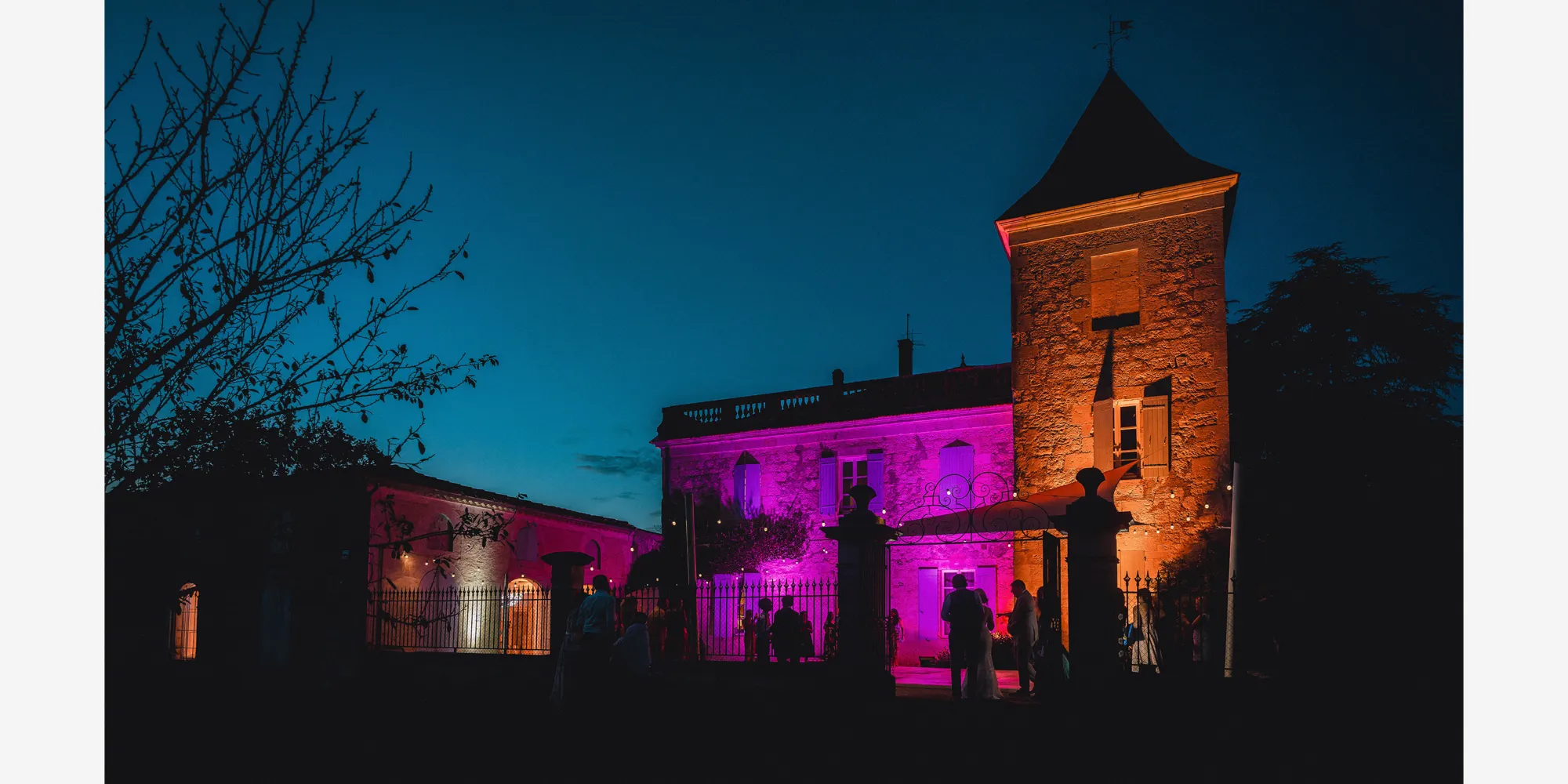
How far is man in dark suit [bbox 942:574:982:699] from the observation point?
1129cm

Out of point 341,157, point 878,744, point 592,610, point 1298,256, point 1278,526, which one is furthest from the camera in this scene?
point 1298,256

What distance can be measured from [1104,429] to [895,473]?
6254mm

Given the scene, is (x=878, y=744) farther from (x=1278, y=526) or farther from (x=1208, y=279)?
(x=1208, y=279)

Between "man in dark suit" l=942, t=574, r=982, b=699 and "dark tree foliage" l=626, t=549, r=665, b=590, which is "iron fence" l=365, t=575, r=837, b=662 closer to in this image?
"dark tree foliage" l=626, t=549, r=665, b=590

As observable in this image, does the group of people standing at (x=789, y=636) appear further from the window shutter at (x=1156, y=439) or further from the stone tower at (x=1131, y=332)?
the window shutter at (x=1156, y=439)

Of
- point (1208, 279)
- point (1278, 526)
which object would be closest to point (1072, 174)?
point (1208, 279)

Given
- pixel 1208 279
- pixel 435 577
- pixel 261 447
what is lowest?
pixel 435 577

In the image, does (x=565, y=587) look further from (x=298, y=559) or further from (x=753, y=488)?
(x=753, y=488)

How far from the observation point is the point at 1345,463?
19.3 metres

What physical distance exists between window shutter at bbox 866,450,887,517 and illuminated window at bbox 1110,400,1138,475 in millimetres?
6653

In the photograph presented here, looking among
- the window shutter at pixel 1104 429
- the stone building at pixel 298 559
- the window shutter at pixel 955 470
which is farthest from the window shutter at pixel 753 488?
the window shutter at pixel 1104 429

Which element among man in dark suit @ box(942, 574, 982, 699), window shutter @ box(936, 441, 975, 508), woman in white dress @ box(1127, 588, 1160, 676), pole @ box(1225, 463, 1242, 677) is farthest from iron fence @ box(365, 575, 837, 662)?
pole @ box(1225, 463, 1242, 677)

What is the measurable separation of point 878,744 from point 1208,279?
11035mm

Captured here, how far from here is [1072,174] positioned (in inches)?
733
